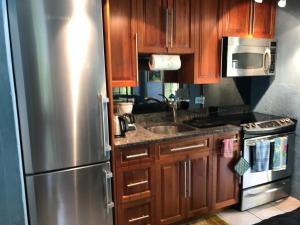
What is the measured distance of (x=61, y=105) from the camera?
1.60m

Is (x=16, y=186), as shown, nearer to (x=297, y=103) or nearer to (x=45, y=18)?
(x=45, y=18)

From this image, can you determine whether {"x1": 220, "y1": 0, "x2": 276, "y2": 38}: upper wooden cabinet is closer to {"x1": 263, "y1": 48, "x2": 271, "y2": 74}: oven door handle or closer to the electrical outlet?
{"x1": 263, "y1": 48, "x2": 271, "y2": 74}: oven door handle

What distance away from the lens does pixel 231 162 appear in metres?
2.48

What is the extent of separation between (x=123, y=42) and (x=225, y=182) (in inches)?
68.9

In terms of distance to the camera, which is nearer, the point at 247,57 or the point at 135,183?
the point at 135,183

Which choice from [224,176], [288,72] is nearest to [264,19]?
[288,72]

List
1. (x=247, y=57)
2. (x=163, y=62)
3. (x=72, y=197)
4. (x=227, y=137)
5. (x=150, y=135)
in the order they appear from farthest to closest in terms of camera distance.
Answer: (x=247, y=57) < (x=227, y=137) < (x=163, y=62) < (x=150, y=135) < (x=72, y=197)

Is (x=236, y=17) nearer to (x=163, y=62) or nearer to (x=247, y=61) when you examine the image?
(x=247, y=61)

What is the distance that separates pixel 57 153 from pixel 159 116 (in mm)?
1358

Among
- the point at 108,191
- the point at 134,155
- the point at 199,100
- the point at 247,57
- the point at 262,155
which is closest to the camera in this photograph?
the point at 108,191

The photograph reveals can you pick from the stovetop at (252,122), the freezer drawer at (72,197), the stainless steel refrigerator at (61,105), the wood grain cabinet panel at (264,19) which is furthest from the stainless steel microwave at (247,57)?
the freezer drawer at (72,197)

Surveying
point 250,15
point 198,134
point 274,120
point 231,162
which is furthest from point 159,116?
point 250,15

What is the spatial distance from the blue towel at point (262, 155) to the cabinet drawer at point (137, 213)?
1238 mm

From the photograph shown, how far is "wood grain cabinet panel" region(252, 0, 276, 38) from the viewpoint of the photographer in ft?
8.86
